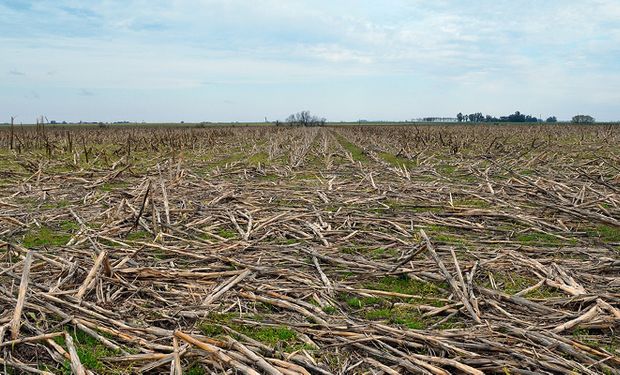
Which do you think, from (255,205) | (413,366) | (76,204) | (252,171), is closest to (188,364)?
(413,366)

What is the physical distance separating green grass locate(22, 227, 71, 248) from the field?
0.10 ft

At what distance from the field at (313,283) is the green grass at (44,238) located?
0.03 m

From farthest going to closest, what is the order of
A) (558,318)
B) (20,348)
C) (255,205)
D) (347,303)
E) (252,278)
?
(255,205), (252,278), (347,303), (558,318), (20,348)

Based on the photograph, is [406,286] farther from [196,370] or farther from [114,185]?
[114,185]

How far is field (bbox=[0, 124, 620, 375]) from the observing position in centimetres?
381

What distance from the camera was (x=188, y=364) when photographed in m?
3.75

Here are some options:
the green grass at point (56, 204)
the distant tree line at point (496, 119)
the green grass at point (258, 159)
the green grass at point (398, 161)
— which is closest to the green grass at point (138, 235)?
the green grass at point (56, 204)

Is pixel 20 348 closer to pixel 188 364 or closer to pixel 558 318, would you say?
pixel 188 364

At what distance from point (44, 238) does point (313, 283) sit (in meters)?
4.54

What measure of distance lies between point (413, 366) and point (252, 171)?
11456 millimetres

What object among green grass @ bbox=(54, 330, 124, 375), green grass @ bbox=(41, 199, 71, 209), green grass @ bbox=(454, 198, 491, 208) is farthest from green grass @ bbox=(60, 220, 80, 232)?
green grass @ bbox=(454, 198, 491, 208)

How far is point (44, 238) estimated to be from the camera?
754 centimetres

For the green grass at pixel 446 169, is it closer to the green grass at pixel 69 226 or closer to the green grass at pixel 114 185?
the green grass at pixel 114 185

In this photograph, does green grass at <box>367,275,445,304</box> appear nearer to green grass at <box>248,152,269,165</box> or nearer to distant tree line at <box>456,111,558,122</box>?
green grass at <box>248,152,269,165</box>
